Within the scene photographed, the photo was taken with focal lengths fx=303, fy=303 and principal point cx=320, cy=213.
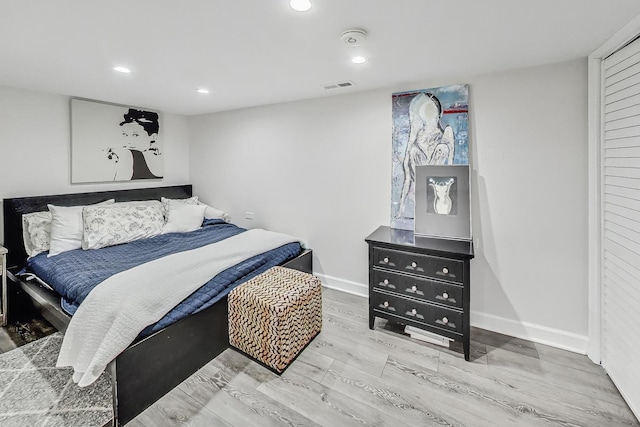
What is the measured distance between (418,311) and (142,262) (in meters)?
2.22

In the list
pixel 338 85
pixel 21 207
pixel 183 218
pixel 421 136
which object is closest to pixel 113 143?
pixel 21 207

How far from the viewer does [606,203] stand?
1999 millimetres

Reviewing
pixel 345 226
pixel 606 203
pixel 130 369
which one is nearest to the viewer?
pixel 130 369

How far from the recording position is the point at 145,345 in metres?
1.73

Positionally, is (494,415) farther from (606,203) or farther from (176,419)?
(176,419)

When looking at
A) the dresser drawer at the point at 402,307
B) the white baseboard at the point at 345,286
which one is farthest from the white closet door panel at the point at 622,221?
the white baseboard at the point at 345,286

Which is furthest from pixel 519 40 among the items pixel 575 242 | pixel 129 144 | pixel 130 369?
pixel 129 144

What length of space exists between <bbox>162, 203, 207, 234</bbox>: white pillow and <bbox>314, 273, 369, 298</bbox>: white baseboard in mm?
1609

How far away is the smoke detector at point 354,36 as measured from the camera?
1708 millimetres

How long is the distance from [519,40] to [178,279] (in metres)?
2.67

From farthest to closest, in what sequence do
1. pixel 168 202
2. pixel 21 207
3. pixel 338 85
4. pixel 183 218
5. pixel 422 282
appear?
pixel 168 202, pixel 183 218, pixel 21 207, pixel 338 85, pixel 422 282

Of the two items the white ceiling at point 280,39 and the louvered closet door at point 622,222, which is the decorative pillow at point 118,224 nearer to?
the white ceiling at point 280,39

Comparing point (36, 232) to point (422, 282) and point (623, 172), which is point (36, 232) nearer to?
point (422, 282)

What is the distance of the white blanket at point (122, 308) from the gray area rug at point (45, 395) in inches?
8.5
